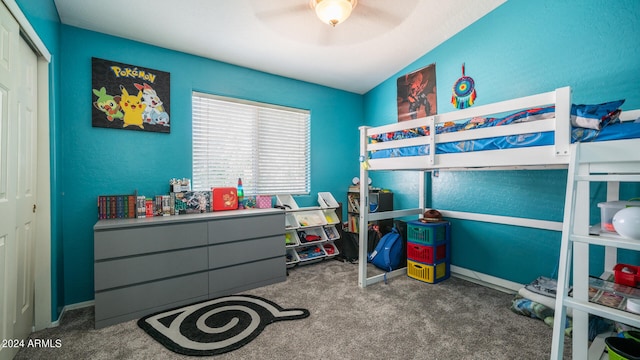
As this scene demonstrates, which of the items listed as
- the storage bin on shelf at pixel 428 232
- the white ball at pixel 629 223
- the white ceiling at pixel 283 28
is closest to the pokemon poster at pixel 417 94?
the white ceiling at pixel 283 28

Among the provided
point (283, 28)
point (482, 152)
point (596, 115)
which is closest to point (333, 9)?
point (283, 28)

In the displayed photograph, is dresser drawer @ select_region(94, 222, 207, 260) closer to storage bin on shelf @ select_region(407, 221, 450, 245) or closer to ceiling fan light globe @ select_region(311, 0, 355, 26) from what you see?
ceiling fan light globe @ select_region(311, 0, 355, 26)

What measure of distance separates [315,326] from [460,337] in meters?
1.03

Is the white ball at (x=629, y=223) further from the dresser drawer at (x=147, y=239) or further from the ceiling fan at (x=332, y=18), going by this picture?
the dresser drawer at (x=147, y=239)

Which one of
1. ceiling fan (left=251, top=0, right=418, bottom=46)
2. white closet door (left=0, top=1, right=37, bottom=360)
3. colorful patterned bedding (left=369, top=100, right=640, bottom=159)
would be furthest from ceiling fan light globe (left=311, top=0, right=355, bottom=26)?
white closet door (left=0, top=1, right=37, bottom=360)

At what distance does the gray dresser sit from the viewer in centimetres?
201

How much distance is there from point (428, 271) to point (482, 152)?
150cm

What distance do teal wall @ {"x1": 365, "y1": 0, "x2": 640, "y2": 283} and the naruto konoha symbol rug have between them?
6.83 feet

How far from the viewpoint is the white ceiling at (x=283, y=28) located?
2.15m

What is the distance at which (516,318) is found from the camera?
6.73 ft

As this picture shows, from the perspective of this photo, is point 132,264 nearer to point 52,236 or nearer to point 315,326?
point 52,236

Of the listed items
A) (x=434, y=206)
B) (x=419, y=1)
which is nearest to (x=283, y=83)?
(x=419, y=1)

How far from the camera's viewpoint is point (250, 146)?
3.28 metres

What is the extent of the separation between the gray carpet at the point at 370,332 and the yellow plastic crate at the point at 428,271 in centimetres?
18
